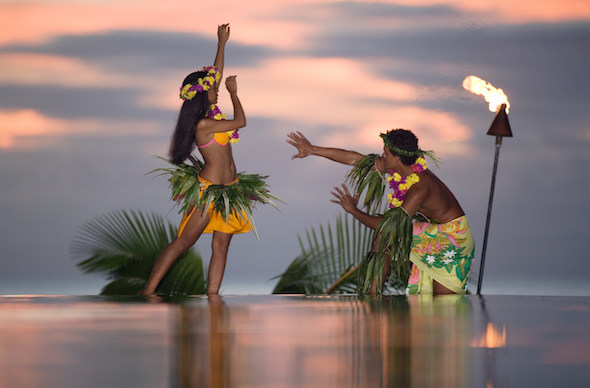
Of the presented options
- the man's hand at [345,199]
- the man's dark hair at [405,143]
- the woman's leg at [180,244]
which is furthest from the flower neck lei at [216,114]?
the man's dark hair at [405,143]

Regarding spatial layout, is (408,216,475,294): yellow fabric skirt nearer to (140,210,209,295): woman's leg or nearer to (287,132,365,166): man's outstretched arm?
(287,132,365,166): man's outstretched arm

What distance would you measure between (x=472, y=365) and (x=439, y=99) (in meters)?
6.30

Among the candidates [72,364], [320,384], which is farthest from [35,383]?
[320,384]

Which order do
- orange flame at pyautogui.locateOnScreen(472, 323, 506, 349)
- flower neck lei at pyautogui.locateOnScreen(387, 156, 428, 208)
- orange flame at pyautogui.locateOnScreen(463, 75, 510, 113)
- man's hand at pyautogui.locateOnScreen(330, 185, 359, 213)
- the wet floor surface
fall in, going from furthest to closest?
orange flame at pyautogui.locateOnScreen(463, 75, 510, 113), flower neck lei at pyautogui.locateOnScreen(387, 156, 428, 208), man's hand at pyautogui.locateOnScreen(330, 185, 359, 213), orange flame at pyautogui.locateOnScreen(472, 323, 506, 349), the wet floor surface

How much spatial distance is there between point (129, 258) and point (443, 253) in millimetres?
1969

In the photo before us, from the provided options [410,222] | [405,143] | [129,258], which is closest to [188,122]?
[405,143]

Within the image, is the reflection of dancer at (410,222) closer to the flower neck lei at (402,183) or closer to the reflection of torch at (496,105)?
the flower neck lei at (402,183)

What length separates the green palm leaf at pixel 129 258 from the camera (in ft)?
15.6

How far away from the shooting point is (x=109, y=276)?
4.85 m

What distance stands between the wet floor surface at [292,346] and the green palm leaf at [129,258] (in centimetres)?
197

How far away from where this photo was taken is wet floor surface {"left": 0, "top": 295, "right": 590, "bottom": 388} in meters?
1.23

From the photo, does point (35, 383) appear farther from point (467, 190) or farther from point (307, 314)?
point (467, 190)

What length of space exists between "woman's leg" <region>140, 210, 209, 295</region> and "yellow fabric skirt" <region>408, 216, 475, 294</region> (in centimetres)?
104

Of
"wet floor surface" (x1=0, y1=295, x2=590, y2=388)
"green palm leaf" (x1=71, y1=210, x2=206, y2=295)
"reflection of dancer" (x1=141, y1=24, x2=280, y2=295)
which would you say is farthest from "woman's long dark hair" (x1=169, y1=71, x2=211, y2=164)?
"wet floor surface" (x1=0, y1=295, x2=590, y2=388)
